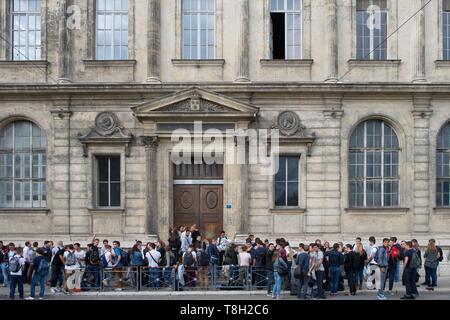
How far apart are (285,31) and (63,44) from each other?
28.5ft

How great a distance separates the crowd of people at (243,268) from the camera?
19.2 m

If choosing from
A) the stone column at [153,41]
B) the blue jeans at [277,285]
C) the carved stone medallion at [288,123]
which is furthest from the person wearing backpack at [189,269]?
the stone column at [153,41]

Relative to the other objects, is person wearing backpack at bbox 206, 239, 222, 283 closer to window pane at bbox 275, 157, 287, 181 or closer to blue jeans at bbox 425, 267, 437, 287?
window pane at bbox 275, 157, 287, 181

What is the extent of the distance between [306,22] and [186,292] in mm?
12074

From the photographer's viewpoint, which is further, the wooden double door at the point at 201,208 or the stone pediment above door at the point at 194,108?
the wooden double door at the point at 201,208

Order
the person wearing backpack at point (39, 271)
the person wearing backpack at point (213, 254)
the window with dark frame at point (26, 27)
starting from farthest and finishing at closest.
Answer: the window with dark frame at point (26, 27) → the person wearing backpack at point (213, 254) → the person wearing backpack at point (39, 271)

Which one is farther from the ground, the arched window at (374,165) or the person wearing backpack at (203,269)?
the arched window at (374,165)

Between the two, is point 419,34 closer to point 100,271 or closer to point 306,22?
point 306,22

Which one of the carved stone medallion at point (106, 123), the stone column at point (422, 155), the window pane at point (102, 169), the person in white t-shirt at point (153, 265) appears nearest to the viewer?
the person in white t-shirt at point (153, 265)

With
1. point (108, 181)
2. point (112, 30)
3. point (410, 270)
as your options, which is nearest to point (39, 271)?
point (108, 181)

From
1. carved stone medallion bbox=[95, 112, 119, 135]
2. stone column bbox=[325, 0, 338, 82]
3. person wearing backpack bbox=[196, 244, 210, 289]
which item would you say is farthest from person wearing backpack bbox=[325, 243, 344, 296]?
carved stone medallion bbox=[95, 112, 119, 135]

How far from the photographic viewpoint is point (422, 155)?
25.8 metres

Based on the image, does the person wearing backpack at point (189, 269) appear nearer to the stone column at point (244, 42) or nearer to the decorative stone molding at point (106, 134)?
the decorative stone molding at point (106, 134)

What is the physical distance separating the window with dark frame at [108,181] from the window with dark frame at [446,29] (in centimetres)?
1354
